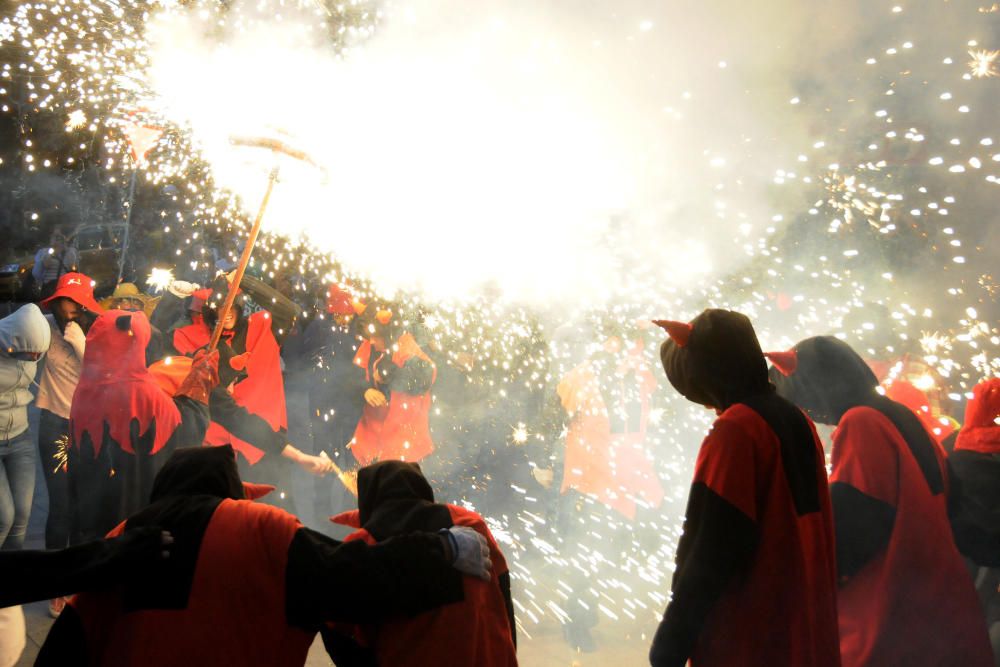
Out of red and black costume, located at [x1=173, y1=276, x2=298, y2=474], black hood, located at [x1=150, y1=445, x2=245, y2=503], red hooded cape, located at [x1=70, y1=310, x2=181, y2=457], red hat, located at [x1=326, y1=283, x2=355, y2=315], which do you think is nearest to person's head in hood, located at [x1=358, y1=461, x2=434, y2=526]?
black hood, located at [x1=150, y1=445, x2=245, y2=503]

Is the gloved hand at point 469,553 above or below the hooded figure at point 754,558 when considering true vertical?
below

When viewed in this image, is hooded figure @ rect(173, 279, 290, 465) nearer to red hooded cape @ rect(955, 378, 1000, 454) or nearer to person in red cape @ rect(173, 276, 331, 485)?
person in red cape @ rect(173, 276, 331, 485)

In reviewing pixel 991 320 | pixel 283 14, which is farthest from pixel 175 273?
pixel 991 320

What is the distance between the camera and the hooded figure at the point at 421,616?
1.71m

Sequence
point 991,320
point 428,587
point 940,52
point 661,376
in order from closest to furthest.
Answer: point 428,587 → point 940,52 → point 991,320 → point 661,376

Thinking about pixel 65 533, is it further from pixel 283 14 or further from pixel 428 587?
pixel 283 14

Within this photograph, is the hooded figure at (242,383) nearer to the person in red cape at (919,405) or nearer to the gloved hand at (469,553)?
the gloved hand at (469,553)

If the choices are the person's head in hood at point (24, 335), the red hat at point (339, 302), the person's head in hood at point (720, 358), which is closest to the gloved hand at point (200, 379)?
the person's head in hood at point (24, 335)

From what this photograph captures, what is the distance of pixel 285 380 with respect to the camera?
6.35 meters

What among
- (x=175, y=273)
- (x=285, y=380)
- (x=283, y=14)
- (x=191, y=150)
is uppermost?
(x=283, y=14)

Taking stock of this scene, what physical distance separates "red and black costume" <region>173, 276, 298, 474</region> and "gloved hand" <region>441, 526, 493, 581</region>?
10.5ft

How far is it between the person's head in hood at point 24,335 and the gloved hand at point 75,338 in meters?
0.46

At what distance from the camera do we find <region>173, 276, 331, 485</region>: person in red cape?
15.0 feet

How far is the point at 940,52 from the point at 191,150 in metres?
8.05
